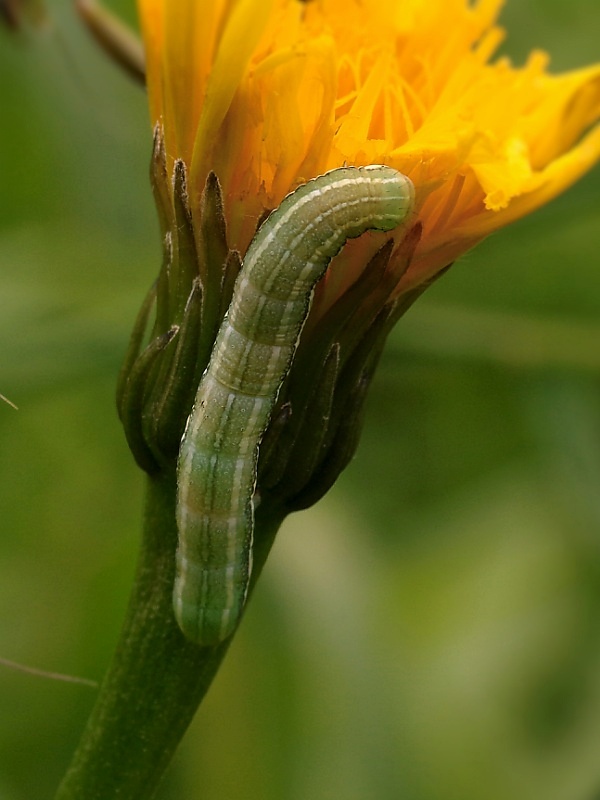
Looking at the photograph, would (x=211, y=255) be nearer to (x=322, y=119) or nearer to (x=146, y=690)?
(x=322, y=119)

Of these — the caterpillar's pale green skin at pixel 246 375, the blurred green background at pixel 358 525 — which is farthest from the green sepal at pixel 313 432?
the blurred green background at pixel 358 525

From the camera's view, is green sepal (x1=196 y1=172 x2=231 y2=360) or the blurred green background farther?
the blurred green background

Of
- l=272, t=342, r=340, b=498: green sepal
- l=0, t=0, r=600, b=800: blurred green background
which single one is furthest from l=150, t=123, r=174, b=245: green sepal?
l=0, t=0, r=600, b=800: blurred green background

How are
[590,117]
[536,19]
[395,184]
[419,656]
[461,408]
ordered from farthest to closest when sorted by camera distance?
[536,19], [461,408], [419,656], [590,117], [395,184]

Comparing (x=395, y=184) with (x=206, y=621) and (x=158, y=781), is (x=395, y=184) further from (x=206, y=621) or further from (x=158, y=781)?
(x=158, y=781)

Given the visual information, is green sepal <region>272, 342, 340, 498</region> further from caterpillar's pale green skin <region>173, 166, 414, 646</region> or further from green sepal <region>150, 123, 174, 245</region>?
green sepal <region>150, 123, 174, 245</region>

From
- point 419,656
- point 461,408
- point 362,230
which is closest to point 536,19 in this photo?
point 461,408

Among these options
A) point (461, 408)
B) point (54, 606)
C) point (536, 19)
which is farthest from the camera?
point (536, 19)

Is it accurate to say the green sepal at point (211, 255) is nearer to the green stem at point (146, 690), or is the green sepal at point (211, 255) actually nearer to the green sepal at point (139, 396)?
the green sepal at point (139, 396)
